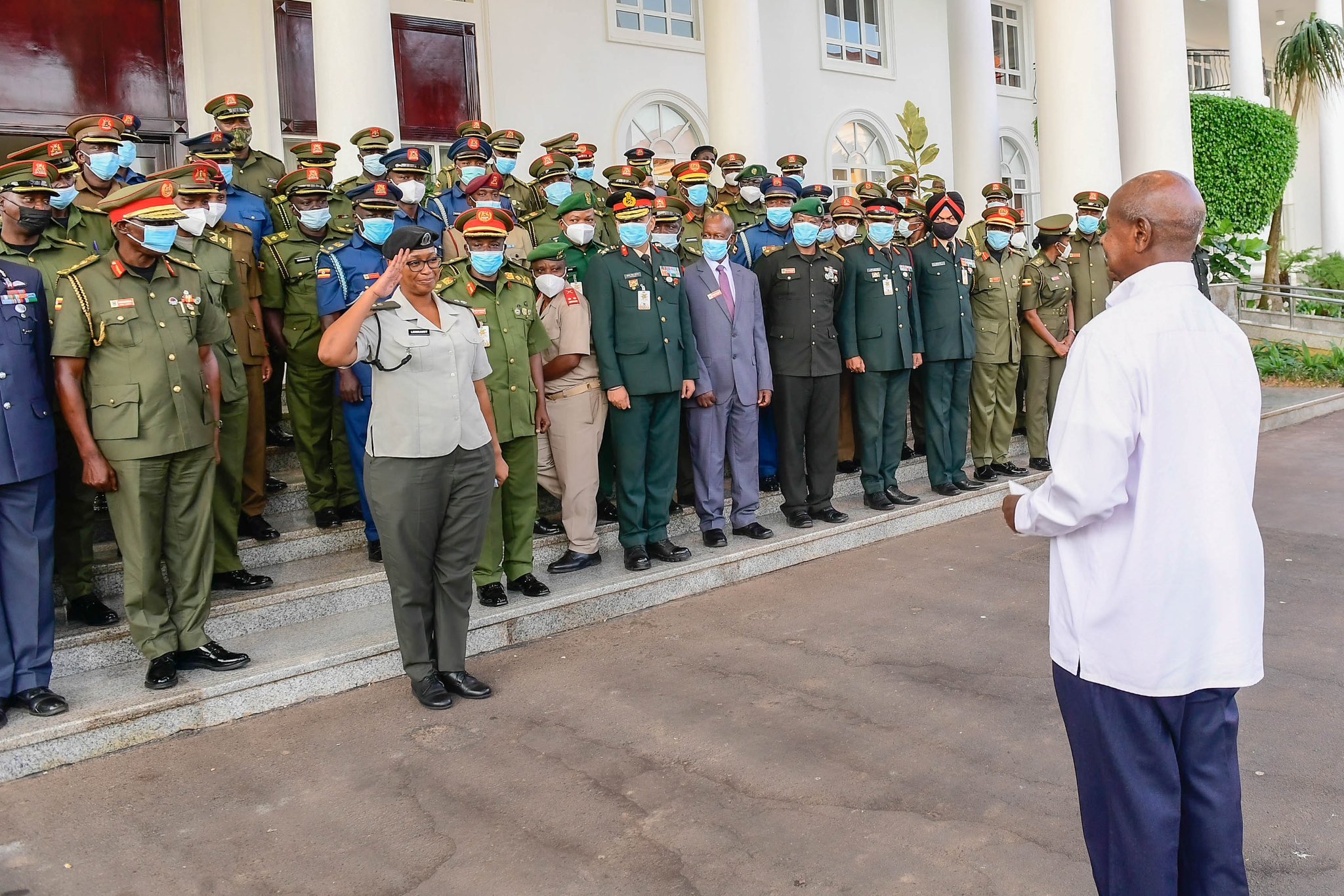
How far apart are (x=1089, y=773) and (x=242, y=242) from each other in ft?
17.5

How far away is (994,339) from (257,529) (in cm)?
546

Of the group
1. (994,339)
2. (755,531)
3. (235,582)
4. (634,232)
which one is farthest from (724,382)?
(235,582)

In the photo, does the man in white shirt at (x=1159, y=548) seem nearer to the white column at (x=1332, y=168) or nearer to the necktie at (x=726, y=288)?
the necktie at (x=726, y=288)

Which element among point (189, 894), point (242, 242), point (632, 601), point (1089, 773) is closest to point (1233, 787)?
point (1089, 773)

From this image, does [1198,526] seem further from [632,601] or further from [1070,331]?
[1070,331]

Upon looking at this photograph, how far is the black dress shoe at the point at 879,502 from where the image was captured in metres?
7.46

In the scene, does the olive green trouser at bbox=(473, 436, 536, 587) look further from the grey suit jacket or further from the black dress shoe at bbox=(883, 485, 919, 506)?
the black dress shoe at bbox=(883, 485, 919, 506)

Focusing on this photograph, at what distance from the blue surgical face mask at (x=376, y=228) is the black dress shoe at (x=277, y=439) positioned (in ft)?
6.56

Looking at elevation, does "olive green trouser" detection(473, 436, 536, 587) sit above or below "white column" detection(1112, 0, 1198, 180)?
below

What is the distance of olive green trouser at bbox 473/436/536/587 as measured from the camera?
5562 millimetres

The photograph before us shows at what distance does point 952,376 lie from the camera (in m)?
8.02

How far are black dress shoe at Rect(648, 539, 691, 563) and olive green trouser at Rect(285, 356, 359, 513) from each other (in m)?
1.72

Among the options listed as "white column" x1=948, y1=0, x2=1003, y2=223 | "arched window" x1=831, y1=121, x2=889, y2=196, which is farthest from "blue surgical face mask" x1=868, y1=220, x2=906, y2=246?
"arched window" x1=831, y1=121, x2=889, y2=196

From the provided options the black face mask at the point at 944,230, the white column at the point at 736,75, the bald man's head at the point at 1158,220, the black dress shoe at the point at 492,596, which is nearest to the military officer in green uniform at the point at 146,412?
the black dress shoe at the point at 492,596
